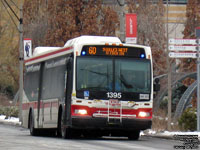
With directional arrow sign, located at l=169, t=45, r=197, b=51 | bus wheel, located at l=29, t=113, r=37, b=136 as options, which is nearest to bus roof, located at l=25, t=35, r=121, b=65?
directional arrow sign, located at l=169, t=45, r=197, b=51

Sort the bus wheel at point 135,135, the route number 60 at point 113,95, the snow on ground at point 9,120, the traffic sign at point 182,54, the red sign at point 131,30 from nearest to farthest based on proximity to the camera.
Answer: the route number 60 at point 113,95 < the bus wheel at point 135,135 < the traffic sign at point 182,54 < the red sign at point 131,30 < the snow on ground at point 9,120

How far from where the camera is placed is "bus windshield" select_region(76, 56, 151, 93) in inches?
920

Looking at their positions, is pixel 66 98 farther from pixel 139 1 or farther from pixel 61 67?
pixel 139 1

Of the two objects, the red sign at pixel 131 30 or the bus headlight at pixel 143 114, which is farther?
the red sign at pixel 131 30

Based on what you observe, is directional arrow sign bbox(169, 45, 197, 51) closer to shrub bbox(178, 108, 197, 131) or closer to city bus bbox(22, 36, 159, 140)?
city bus bbox(22, 36, 159, 140)

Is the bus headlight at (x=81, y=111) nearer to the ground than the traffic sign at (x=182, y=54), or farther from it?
nearer to the ground

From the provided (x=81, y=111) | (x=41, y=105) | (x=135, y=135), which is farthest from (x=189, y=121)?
(x=81, y=111)

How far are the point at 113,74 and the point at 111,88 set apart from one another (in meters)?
0.45

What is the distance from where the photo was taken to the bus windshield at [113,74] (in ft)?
76.6

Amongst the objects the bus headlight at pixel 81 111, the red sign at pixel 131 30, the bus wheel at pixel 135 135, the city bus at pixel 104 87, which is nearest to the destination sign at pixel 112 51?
the city bus at pixel 104 87

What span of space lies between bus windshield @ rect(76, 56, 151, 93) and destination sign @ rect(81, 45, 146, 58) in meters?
0.16

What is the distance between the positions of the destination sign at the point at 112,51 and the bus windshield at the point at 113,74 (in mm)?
157

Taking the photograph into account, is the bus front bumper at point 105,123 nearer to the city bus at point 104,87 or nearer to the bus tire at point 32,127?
the city bus at point 104,87

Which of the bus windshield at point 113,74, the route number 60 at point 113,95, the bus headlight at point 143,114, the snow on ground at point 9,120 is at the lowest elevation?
the snow on ground at point 9,120
